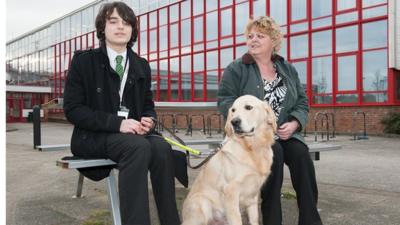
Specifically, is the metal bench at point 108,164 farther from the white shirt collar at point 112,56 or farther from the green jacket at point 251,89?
the green jacket at point 251,89

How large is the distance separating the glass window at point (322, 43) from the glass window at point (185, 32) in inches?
325

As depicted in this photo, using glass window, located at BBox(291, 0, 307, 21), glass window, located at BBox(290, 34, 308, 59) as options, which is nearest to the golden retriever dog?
glass window, located at BBox(290, 34, 308, 59)

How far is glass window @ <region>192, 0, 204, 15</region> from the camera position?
24050 millimetres

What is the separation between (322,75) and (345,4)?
117 inches

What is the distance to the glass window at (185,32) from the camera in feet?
81.0

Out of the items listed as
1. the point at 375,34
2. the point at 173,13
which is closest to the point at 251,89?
the point at 375,34

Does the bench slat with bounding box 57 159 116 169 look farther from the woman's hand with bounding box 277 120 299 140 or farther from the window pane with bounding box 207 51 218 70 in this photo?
the window pane with bounding box 207 51 218 70

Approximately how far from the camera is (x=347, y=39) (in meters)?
17.4

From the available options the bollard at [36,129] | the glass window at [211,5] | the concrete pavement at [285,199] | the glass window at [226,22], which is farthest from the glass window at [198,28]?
the concrete pavement at [285,199]

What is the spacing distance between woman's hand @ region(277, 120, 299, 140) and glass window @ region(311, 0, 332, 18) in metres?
15.7

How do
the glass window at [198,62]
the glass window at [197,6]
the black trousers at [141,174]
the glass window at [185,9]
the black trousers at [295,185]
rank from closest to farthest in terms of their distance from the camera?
1. the black trousers at [141,174]
2. the black trousers at [295,185]
3. the glass window at [198,62]
4. the glass window at [197,6]
5. the glass window at [185,9]

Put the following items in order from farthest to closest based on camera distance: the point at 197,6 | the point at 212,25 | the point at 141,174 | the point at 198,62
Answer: the point at 197,6
the point at 198,62
the point at 212,25
the point at 141,174

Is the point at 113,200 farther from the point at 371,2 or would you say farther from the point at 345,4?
the point at 345,4
